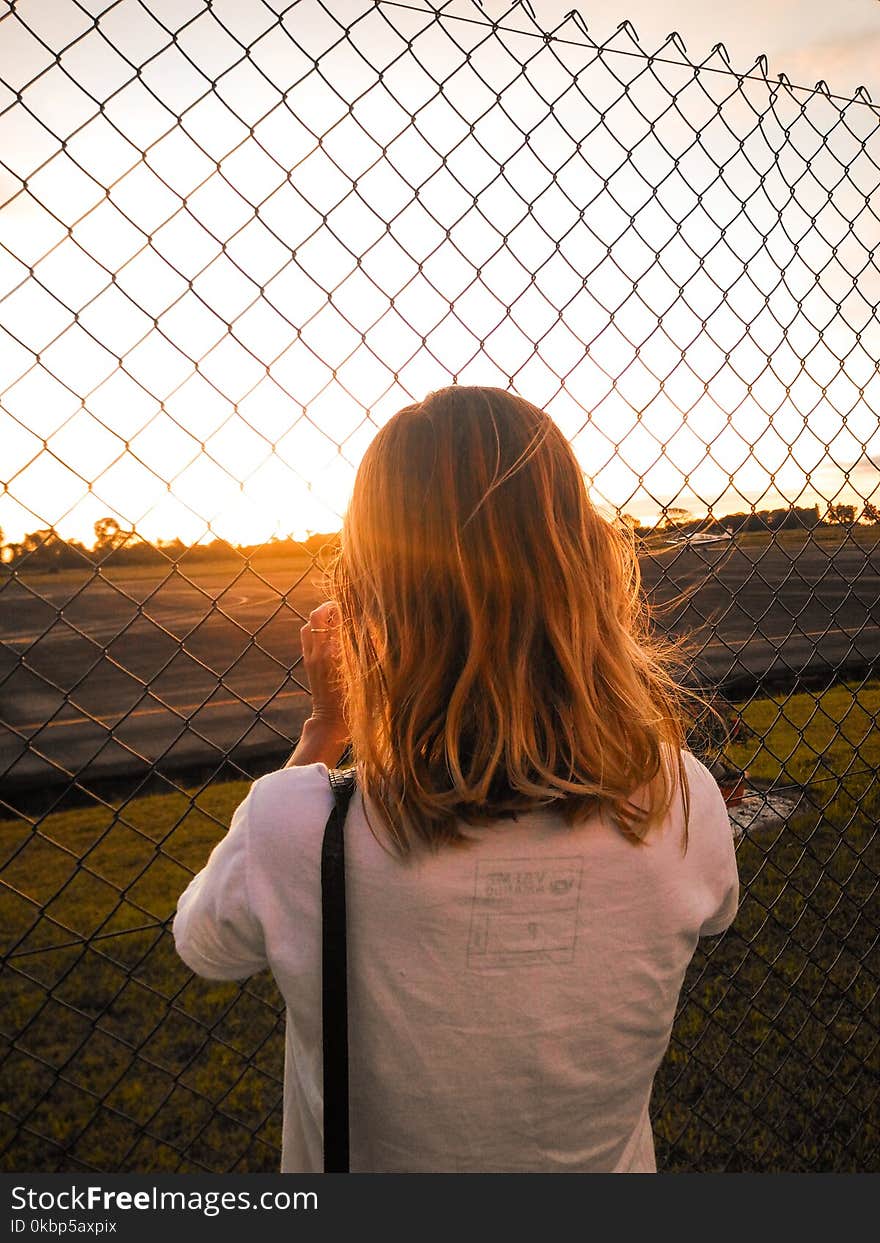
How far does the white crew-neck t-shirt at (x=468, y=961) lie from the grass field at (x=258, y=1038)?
0.74m

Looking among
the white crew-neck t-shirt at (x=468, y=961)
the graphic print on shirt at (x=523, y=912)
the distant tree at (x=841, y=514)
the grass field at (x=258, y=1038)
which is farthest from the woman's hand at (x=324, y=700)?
the distant tree at (x=841, y=514)

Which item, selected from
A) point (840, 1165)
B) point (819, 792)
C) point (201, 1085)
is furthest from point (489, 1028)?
point (819, 792)

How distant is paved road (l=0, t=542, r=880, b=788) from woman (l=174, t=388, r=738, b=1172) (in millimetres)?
413

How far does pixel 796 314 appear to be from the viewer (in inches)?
89.0

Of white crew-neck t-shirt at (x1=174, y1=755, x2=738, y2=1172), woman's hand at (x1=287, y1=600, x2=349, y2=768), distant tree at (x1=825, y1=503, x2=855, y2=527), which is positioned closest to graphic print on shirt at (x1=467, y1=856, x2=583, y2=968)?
white crew-neck t-shirt at (x1=174, y1=755, x2=738, y2=1172)

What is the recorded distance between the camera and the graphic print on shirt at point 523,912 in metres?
1.13

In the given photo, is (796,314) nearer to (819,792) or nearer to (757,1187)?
(757,1187)

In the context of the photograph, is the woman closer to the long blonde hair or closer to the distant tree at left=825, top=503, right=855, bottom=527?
the long blonde hair

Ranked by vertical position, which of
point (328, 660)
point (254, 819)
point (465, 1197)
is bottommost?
point (465, 1197)

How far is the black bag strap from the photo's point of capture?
1.09m

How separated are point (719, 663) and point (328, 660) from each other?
12.5 metres

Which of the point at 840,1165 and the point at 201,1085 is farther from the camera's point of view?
the point at 201,1085

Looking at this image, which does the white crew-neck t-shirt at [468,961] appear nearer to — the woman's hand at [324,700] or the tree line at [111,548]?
the woman's hand at [324,700]

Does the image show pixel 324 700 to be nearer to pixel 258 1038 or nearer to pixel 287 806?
pixel 287 806
